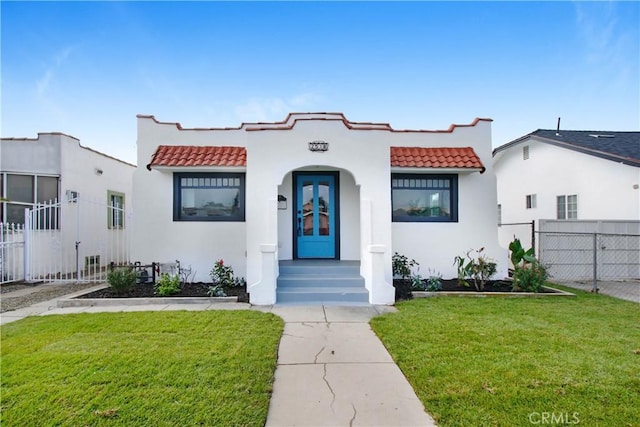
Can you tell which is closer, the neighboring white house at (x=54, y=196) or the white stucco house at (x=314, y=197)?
the white stucco house at (x=314, y=197)

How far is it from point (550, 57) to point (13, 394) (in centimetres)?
1575

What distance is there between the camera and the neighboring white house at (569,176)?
380 inches

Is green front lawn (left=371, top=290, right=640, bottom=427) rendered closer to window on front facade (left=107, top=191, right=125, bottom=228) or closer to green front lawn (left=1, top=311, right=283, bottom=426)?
green front lawn (left=1, top=311, right=283, bottom=426)

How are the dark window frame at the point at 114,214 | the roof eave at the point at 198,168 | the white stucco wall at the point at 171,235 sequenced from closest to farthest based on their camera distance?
the roof eave at the point at 198,168
the white stucco wall at the point at 171,235
the dark window frame at the point at 114,214

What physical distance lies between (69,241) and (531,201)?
18.0 metres

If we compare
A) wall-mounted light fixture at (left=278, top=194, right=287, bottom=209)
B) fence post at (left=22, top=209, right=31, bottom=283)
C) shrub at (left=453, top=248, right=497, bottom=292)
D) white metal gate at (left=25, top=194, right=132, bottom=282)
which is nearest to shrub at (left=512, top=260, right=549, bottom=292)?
shrub at (left=453, top=248, right=497, bottom=292)

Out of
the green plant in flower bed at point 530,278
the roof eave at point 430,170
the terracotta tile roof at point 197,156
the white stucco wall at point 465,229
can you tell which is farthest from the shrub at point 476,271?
the terracotta tile roof at point 197,156

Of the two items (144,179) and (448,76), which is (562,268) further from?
(144,179)

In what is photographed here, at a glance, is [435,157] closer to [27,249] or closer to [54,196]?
[27,249]

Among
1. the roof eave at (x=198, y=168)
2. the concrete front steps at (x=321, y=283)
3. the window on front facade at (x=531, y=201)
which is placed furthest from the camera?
the window on front facade at (x=531, y=201)

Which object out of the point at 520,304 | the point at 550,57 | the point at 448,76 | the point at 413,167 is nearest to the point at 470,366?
the point at 520,304

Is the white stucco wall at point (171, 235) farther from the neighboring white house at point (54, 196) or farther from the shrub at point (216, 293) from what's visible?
the shrub at point (216, 293)

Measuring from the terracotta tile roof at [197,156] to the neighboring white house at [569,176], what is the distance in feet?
34.3

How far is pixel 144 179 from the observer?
8.55 m
